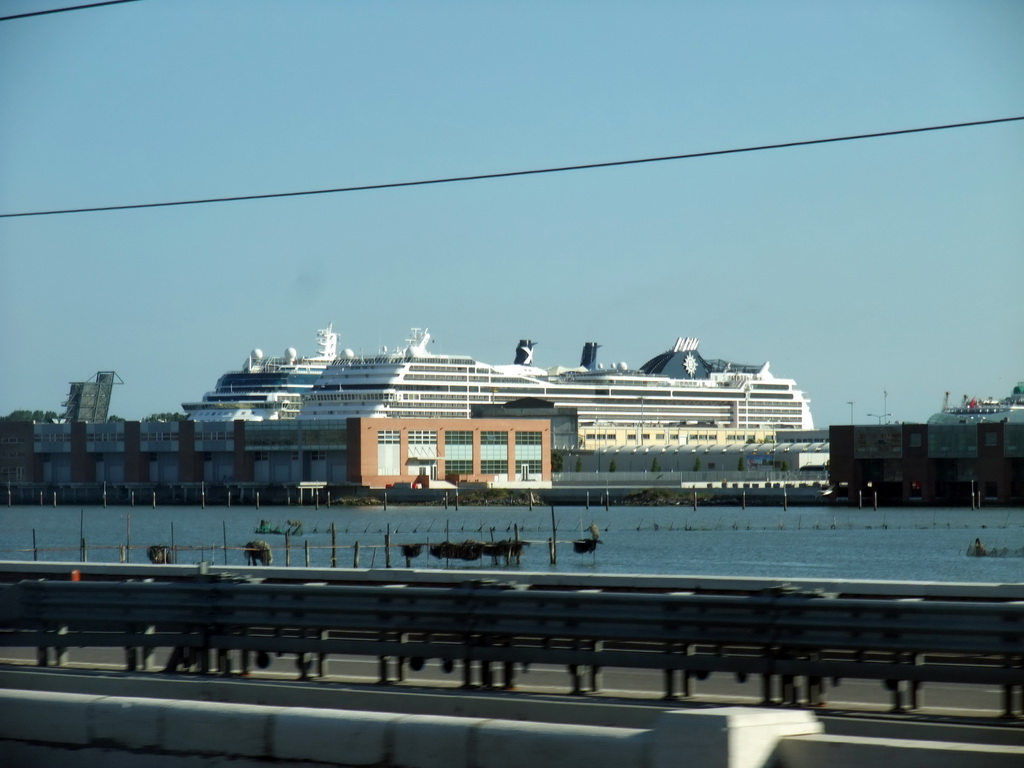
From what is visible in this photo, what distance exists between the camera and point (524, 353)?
163875 millimetres

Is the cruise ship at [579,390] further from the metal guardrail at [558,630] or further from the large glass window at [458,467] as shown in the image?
the metal guardrail at [558,630]

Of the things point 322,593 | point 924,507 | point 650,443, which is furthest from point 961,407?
point 322,593

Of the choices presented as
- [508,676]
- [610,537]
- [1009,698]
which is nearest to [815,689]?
[1009,698]

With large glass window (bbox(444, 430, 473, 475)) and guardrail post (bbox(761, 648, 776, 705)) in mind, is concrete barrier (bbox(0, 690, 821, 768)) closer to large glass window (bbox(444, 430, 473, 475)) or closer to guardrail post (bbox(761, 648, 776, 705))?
guardrail post (bbox(761, 648, 776, 705))

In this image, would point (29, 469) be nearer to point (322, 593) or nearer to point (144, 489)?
point (144, 489)

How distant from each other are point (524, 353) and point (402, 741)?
514 ft

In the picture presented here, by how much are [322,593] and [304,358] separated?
5553 inches

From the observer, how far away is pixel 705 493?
107562 millimetres

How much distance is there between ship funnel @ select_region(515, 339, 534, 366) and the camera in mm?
163250

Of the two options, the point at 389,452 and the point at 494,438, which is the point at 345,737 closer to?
the point at 389,452

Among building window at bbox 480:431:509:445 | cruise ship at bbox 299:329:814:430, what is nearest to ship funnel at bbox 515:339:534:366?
cruise ship at bbox 299:329:814:430

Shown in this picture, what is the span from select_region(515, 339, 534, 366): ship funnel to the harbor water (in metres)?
57.9

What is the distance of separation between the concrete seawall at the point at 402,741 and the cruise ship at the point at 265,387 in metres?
118

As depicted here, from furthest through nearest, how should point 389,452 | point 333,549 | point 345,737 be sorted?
1. point 389,452
2. point 333,549
3. point 345,737
